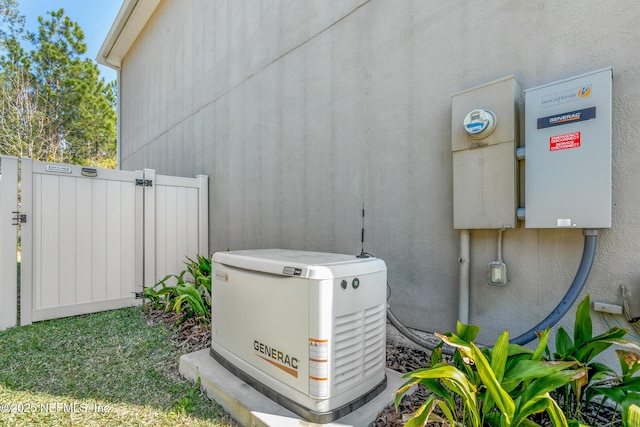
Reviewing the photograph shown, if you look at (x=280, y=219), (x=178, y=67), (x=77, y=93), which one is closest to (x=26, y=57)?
(x=77, y=93)

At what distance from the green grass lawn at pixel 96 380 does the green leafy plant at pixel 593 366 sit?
1805mm

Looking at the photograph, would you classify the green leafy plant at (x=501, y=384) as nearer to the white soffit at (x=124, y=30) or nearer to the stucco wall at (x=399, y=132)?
the stucco wall at (x=399, y=132)

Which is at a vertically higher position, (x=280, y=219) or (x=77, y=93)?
(x=77, y=93)

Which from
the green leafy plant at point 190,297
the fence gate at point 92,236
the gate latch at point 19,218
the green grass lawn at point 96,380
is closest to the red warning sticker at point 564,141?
the green grass lawn at point 96,380

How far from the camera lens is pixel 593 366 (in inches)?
58.5

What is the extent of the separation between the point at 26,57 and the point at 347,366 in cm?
1494

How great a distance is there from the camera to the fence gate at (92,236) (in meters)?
3.30

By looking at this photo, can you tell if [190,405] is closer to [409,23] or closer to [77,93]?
[409,23]

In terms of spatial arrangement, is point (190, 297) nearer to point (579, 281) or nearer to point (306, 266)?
point (306, 266)

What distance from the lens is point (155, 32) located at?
743 centimetres

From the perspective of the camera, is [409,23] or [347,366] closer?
[347,366]

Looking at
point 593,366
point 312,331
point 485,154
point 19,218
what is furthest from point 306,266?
point 19,218

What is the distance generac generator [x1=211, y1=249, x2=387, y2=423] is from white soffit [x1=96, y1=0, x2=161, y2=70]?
324 inches

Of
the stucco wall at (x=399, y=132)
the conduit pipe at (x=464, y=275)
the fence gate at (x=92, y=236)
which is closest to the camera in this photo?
the stucco wall at (x=399, y=132)
